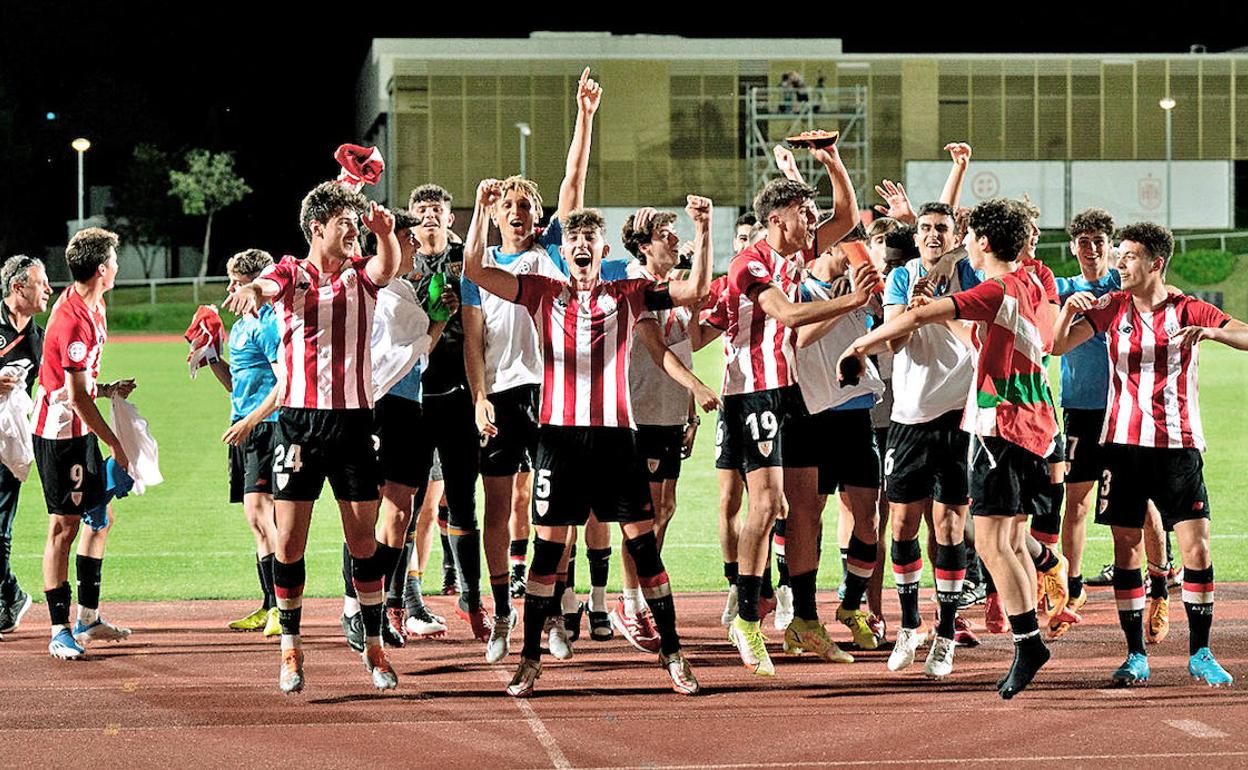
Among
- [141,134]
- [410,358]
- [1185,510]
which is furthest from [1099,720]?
[141,134]

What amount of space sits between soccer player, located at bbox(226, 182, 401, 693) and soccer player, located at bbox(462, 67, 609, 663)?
Answer: 0.85 metres

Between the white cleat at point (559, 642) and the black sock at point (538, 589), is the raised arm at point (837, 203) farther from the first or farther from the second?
the white cleat at point (559, 642)

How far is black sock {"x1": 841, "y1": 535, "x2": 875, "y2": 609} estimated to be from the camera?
7637 mm

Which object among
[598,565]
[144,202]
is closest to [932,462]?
[598,565]

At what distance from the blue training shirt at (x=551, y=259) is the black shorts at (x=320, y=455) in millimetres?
897

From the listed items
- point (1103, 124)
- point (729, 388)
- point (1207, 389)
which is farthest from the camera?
point (1103, 124)

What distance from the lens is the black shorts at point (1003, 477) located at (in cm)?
652

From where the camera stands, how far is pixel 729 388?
24.2ft

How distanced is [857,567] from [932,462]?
751 millimetres

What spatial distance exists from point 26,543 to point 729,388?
309 inches

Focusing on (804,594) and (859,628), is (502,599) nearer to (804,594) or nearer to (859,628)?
(804,594)

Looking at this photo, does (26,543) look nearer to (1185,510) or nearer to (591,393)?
(591,393)

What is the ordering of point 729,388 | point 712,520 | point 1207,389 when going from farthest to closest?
1. point 1207,389
2. point 712,520
3. point 729,388

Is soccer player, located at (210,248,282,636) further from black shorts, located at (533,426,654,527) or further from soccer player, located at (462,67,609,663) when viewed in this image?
black shorts, located at (533,426,654,527)
